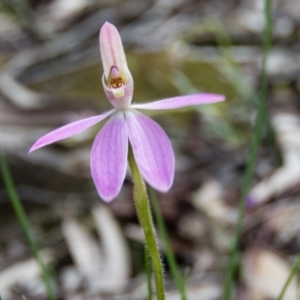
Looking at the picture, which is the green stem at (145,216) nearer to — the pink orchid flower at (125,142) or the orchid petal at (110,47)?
the pink orchid flower at (125,142)

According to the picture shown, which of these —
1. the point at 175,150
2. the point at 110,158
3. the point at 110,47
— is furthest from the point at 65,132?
the point at 175,150

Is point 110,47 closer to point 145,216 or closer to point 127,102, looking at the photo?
point 127,102

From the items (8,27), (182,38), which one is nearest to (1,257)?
(182,38)

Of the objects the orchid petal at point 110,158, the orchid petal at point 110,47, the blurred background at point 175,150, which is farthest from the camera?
the blurred background at point 175,150

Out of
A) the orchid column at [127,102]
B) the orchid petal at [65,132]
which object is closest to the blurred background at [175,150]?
the orchid column at [127,102]

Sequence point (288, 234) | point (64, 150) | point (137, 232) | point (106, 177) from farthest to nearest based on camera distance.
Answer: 1. point (64, 150)
2. point (137, 232)
3. point (288, 234)
4. point (106, 177)

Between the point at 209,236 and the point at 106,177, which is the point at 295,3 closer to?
the point at 209,236

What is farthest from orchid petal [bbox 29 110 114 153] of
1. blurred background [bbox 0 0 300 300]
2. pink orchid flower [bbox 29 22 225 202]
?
blurred background [bbox 0 0 300 300]
